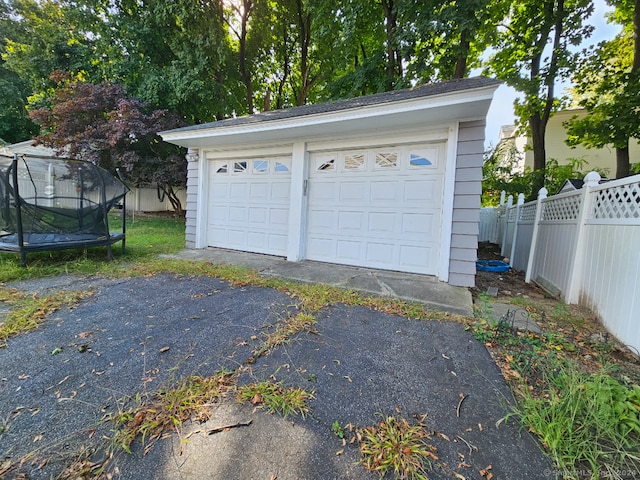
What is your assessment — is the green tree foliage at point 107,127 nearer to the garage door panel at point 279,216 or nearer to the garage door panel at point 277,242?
the garage door panel at point 279,216

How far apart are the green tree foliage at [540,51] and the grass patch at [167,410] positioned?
8714mm

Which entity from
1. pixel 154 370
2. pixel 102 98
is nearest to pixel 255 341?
pixel 154 370

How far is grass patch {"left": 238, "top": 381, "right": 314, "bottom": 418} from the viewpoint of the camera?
1.41 metres

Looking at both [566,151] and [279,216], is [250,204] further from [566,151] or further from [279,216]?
[566,151]

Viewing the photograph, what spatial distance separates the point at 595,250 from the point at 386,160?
271 cm

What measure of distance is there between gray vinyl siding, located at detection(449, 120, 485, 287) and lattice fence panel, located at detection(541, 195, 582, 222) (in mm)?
1138

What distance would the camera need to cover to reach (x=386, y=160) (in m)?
4.23

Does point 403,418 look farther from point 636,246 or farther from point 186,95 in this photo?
point 186,95

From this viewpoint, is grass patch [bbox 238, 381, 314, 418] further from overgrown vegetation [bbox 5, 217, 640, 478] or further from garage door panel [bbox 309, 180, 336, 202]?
garage door panel [bbox 309, 180, 336, 202]

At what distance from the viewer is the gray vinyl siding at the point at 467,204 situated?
3561 millimetres

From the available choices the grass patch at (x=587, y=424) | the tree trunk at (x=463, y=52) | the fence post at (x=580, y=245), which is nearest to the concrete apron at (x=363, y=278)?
the fence post at (x=580, y=245)

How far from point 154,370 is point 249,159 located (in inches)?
173

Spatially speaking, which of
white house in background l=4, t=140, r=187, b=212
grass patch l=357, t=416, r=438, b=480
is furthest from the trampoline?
white house in background l=4, t=140, r=187, b=212

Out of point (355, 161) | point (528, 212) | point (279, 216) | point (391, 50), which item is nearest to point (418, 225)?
point (355, 161)
